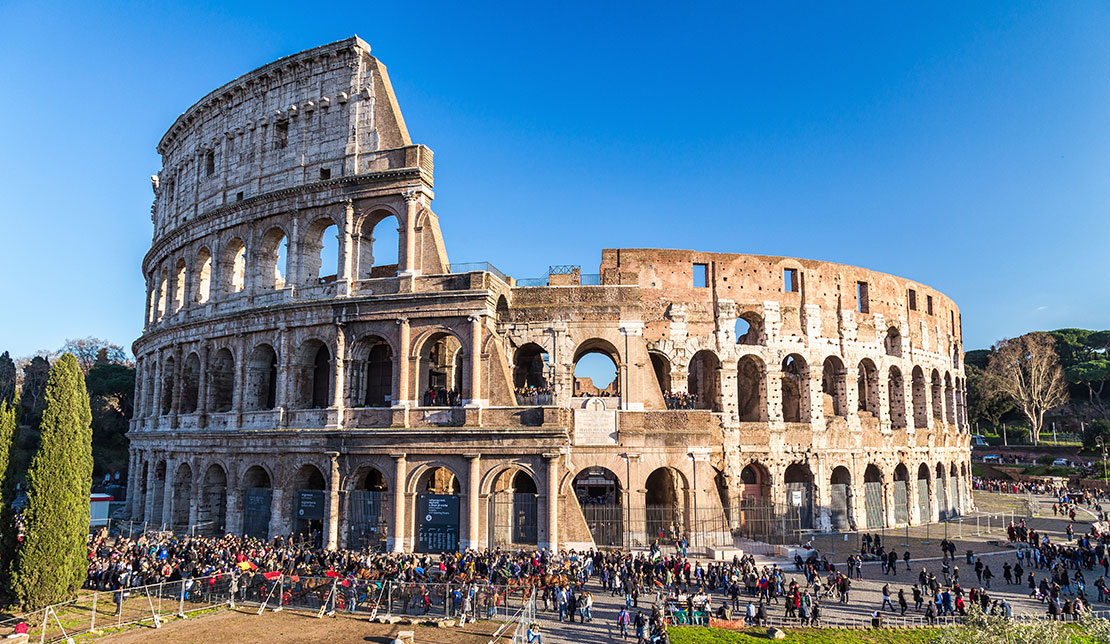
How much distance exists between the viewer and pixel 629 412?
2798cm

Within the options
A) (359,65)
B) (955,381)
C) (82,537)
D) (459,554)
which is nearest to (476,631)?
(459,554)

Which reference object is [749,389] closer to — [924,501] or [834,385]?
[834,385]

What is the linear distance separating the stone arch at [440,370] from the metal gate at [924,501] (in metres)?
26.0

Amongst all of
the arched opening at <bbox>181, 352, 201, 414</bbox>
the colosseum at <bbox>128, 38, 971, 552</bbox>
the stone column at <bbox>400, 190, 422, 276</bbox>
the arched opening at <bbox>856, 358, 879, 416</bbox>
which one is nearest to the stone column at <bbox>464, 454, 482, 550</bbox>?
the colosseum at <bbox>128, 38, 971, 552</bbox>

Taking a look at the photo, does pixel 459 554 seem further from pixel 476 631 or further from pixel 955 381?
pixel 955 381

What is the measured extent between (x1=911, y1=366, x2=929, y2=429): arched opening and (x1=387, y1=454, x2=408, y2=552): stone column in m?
30.1

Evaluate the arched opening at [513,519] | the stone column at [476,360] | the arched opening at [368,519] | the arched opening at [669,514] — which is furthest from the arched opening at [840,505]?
the arched opening at [368,519]

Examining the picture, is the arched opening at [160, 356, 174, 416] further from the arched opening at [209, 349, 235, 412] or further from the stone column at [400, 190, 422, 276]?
the stone column at [400, 190, 422, 276]

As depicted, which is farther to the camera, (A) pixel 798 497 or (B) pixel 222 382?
(B) pixel 222 382

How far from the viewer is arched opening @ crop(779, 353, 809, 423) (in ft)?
112

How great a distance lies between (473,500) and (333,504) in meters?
5.85

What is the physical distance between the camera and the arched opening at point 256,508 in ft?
91.6

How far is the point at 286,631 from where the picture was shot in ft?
58.5

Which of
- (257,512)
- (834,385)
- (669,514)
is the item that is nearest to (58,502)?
(257,512)
